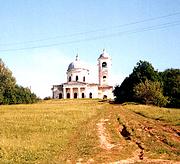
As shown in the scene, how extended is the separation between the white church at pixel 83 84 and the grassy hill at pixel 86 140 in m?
80.9

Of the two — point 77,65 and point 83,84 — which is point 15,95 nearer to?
point 83,84

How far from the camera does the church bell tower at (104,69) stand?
13750cm

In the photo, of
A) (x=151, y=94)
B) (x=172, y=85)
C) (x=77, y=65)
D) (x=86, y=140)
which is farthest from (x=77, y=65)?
(x=86, y=140)

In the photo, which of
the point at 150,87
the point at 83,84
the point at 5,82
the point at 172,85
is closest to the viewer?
the point at 150,87

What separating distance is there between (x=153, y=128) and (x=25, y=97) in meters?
59.7

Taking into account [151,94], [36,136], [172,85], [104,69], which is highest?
[104,69]

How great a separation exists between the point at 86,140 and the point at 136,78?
64594 mm

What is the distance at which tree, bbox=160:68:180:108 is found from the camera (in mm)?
88500

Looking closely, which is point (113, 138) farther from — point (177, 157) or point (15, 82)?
point (15, 82)

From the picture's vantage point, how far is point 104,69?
452 feet

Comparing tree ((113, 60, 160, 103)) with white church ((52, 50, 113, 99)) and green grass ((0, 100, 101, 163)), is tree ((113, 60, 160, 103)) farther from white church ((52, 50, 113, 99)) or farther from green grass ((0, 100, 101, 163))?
green grass ((0, 100, 101, 163))

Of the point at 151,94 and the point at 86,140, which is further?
the point at 151,94

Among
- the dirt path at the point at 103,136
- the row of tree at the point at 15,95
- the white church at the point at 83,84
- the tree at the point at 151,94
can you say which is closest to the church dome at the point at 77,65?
the white church at the point at 83,84

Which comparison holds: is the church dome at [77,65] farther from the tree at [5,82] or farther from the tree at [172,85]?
the tree at [172,85]
